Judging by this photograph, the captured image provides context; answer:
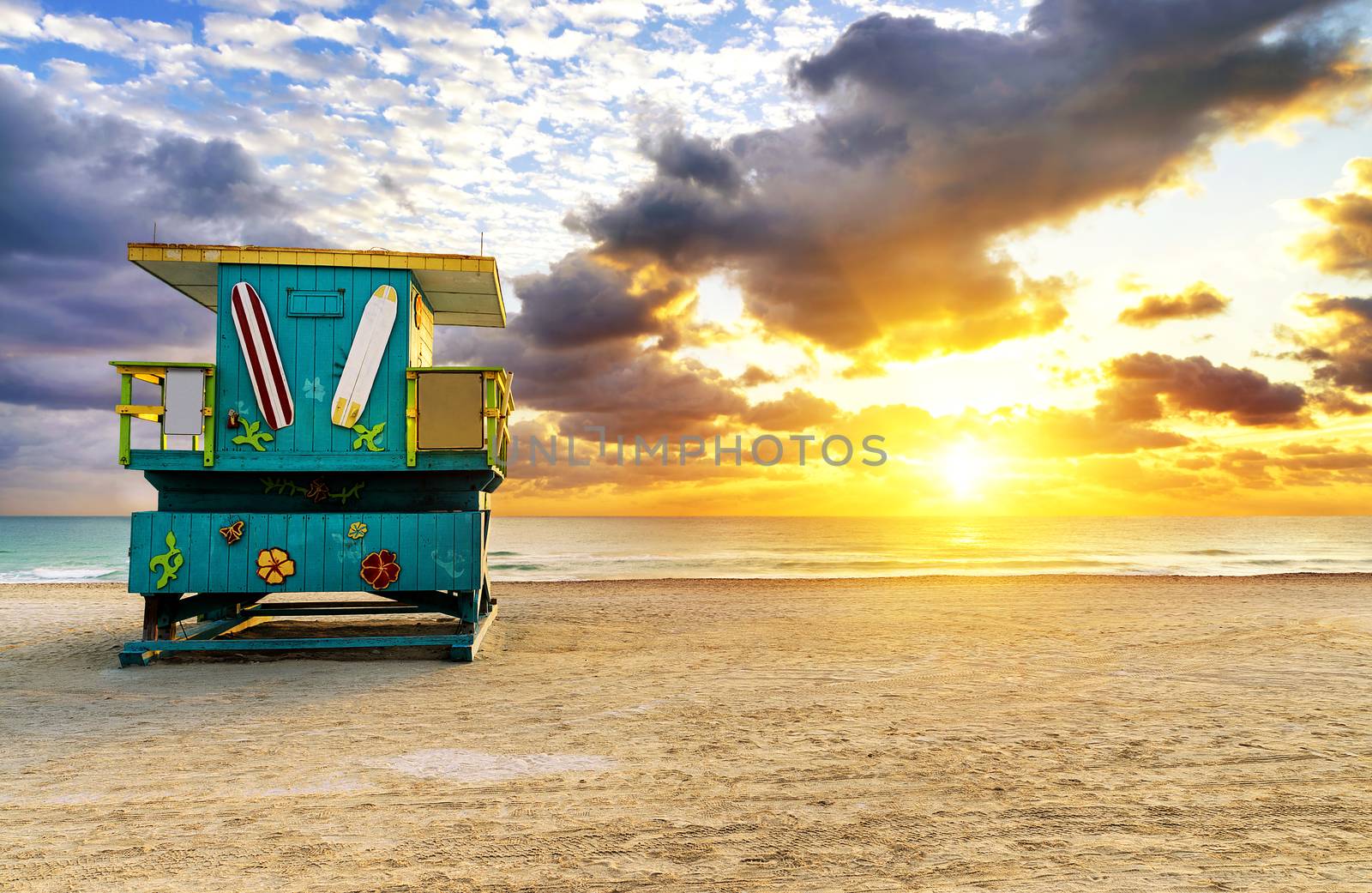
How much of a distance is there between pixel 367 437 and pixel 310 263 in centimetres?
217

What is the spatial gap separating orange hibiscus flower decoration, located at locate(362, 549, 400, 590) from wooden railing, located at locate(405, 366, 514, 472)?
110 centimetres

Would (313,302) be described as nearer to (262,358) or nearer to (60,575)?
(262,358)

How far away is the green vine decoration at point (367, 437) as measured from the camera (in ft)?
30.9

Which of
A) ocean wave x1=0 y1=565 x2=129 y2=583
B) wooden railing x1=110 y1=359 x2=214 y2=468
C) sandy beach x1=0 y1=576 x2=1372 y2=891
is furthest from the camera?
ocean wave x1=0 y1=565 x2=129 y2=583

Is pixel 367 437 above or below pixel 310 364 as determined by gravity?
below

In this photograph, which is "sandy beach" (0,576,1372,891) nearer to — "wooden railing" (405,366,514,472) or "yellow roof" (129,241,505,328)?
"wooden railing" (405,366,514,472)

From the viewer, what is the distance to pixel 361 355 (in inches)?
373

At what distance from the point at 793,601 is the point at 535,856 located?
13.7 m

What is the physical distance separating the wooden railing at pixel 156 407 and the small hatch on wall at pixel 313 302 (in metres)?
1.10

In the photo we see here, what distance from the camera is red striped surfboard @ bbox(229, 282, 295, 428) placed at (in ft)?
30.5

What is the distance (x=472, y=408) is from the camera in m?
9.36

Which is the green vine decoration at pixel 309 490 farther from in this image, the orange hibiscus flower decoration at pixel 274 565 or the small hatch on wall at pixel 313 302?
the small hatch on wall at pixel 313 302

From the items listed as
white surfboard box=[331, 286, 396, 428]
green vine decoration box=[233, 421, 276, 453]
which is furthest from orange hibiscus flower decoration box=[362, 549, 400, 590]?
green vine decoration box=[233, 421, 276, 453]

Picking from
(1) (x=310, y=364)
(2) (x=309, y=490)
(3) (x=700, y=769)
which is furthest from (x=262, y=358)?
(3) (x=700, y=769)
